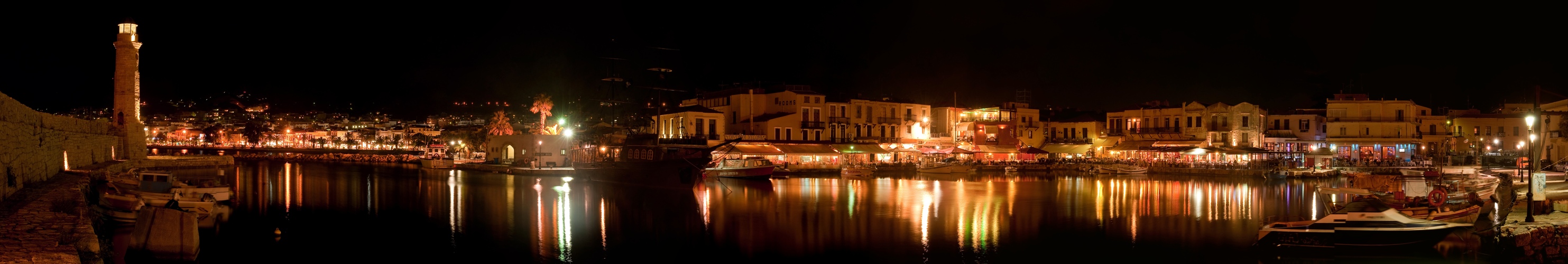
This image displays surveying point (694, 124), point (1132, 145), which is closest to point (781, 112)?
point (694, 124)

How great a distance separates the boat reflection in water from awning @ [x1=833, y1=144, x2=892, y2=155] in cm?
1081

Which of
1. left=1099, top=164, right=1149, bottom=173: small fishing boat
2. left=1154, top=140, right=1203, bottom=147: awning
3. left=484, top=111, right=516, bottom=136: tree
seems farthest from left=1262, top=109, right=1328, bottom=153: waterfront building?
left=484, top=111, right=516, bottom=136: tree

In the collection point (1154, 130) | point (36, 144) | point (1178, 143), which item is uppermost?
point (1154, 130)

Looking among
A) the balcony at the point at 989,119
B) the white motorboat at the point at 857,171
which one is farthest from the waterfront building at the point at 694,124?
the balcony at the point at 989,119

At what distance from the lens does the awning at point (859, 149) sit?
42.5 meters

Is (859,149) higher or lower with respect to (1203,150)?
higher

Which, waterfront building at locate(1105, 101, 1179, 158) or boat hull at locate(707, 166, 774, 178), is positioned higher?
waterfront building at locate(1105, 101, 1179, 158)

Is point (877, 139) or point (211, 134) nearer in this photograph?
point (877, 139)

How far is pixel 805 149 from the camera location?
41.5 m

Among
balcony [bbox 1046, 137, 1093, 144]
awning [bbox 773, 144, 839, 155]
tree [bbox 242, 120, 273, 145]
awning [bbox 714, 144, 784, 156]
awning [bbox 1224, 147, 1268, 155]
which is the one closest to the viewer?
awning [bbox 714, 144, 784, 156]

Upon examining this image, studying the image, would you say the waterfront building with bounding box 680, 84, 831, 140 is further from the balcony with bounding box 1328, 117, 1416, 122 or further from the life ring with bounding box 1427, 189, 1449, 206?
the life ring with bounding box 1427, 189, 1449, 206

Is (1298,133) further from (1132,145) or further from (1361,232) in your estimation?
(1361,232)

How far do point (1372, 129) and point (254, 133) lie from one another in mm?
107735

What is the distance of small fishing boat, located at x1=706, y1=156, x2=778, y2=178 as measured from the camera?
→ 33656 mm
